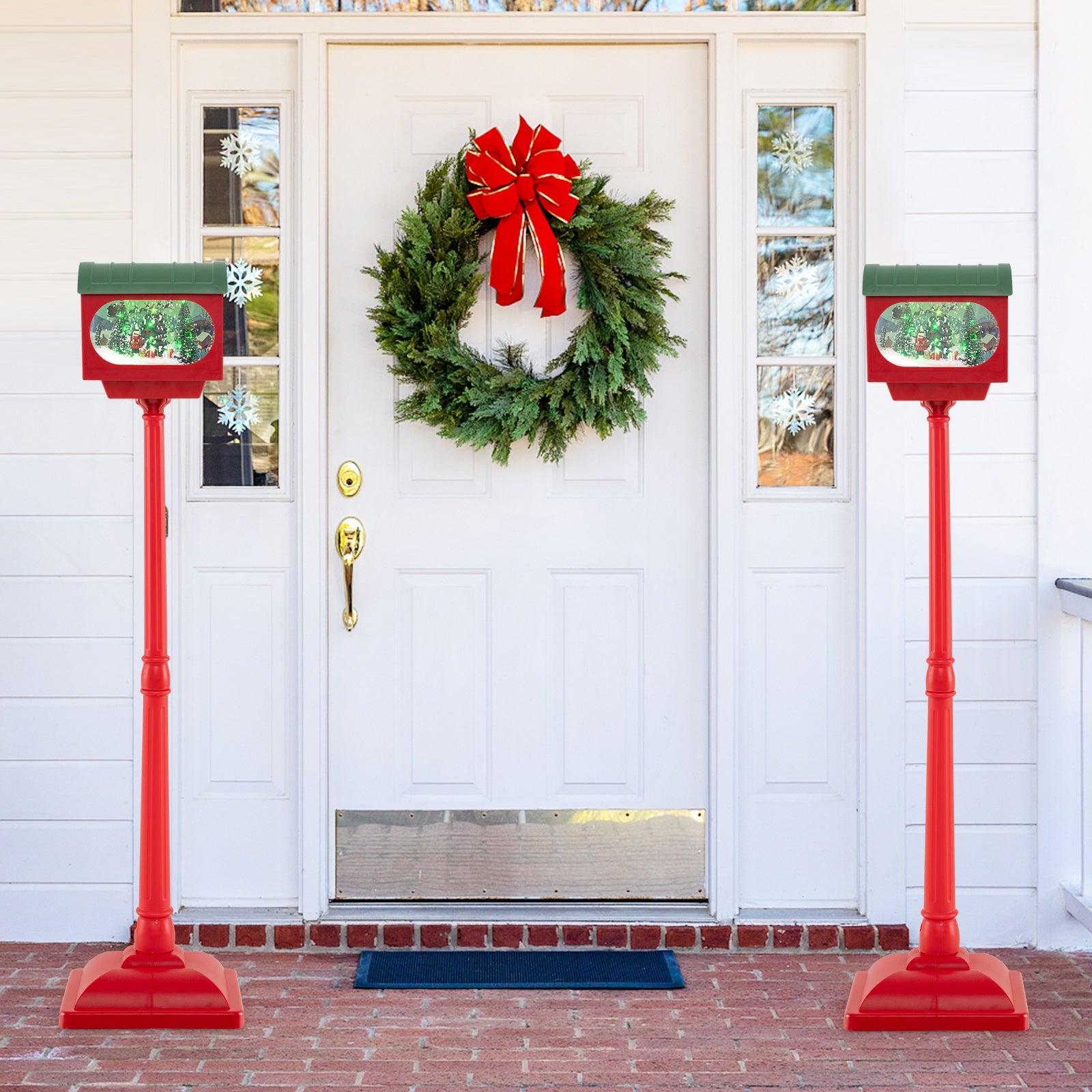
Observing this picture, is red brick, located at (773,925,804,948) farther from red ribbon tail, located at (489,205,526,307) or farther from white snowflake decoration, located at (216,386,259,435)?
white snowflake decoration, located at (216,386,259,435)

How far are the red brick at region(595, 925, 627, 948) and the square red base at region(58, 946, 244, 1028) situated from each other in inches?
34.8

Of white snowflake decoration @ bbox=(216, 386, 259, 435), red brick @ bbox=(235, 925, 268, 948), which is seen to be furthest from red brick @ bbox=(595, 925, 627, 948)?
white snowflake decoration @ bbox=(216, 386, 259, 435)

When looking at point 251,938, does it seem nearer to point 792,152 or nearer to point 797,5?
point 792,152

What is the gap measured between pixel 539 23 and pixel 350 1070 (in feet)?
7.82

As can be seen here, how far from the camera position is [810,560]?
3.21m

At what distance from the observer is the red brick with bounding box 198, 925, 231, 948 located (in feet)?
10.3

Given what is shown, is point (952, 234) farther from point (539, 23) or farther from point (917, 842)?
point (917, 842)

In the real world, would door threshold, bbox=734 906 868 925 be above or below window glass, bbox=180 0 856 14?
below

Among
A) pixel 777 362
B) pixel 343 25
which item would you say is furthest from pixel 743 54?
pixel 343 25

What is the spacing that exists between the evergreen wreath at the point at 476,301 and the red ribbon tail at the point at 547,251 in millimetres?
41

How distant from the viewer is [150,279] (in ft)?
8.43

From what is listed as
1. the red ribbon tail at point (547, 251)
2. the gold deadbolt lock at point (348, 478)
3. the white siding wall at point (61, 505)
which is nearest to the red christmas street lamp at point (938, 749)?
the red ribbon tail at point (547, 251)

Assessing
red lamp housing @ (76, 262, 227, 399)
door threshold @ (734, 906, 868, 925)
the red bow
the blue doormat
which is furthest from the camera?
door threshold @ (734, 906, 868, 925)

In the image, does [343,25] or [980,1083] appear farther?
[343,25]
